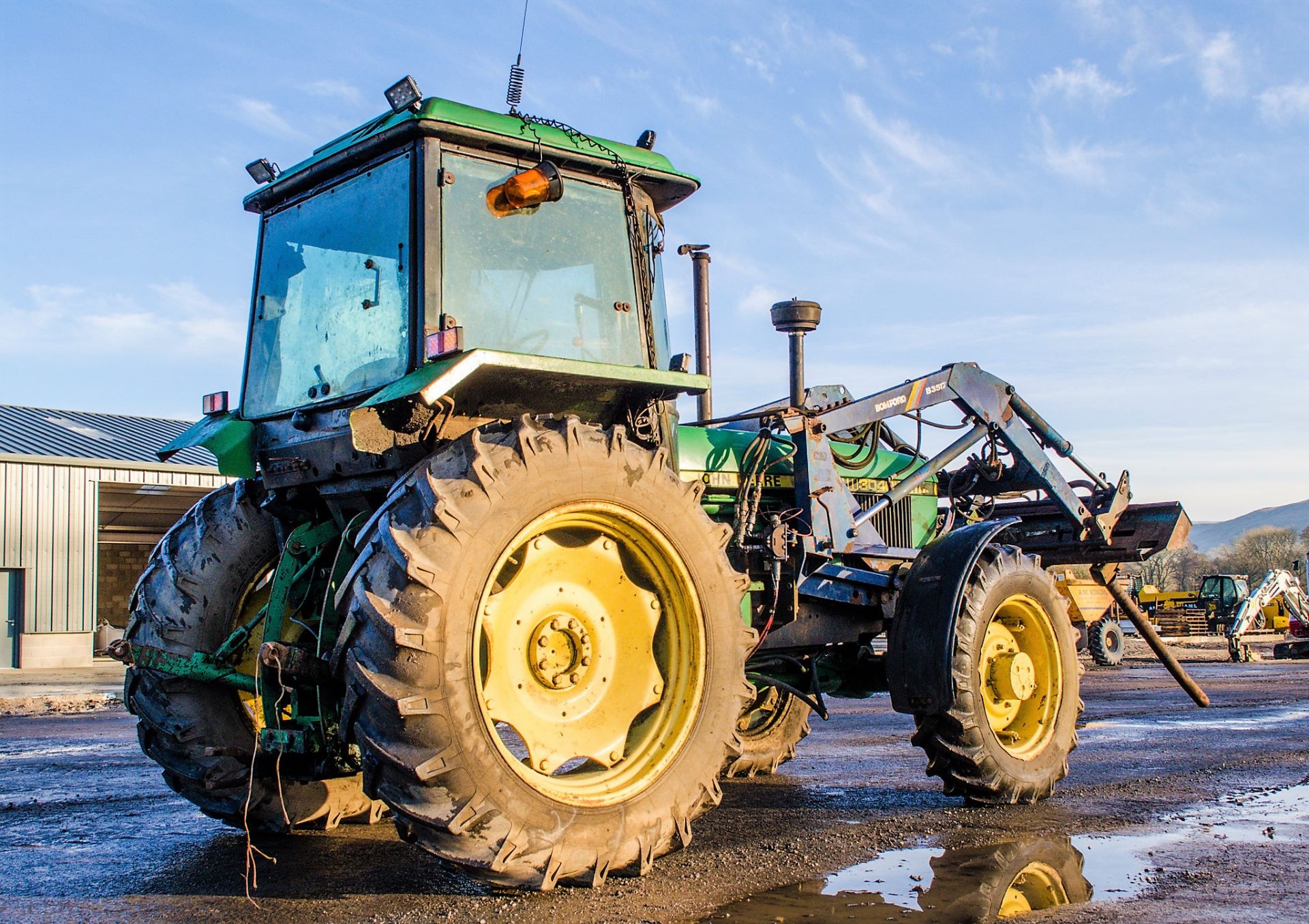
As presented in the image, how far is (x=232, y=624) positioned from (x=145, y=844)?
1.10 m

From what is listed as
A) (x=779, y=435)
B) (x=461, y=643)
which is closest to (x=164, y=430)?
(x=779, y=435)

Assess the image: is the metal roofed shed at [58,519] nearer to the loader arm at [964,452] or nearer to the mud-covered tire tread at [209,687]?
the mud-covered tire tread at [209,687]

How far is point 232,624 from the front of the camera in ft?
18.3

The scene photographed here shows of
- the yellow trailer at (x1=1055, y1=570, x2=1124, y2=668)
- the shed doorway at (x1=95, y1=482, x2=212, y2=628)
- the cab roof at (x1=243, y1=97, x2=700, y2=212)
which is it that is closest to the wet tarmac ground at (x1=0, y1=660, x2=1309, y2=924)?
the cab roof at (x1=243, y1=97, x2=700, y2=212)

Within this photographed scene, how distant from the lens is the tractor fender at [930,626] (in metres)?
6.11

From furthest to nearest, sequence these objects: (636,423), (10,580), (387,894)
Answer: (10,580), (636,423), (387,894)

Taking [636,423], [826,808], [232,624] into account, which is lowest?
[826,808]

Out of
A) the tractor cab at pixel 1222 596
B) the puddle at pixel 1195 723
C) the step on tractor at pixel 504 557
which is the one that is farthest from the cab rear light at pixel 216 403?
the tractor cab at pixel 1222 596

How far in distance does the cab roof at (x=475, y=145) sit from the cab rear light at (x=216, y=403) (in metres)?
0.95

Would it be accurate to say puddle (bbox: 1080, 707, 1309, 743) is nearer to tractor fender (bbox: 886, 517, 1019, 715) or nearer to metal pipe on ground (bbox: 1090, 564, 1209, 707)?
metal pipe on ground (bbox: 1090, 564, 1209, 707)

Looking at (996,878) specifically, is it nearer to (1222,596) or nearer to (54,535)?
(54,535)

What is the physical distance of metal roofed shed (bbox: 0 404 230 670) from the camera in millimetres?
24344

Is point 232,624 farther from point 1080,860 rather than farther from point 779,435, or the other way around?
point 1080,860

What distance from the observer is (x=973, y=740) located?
240 inches
